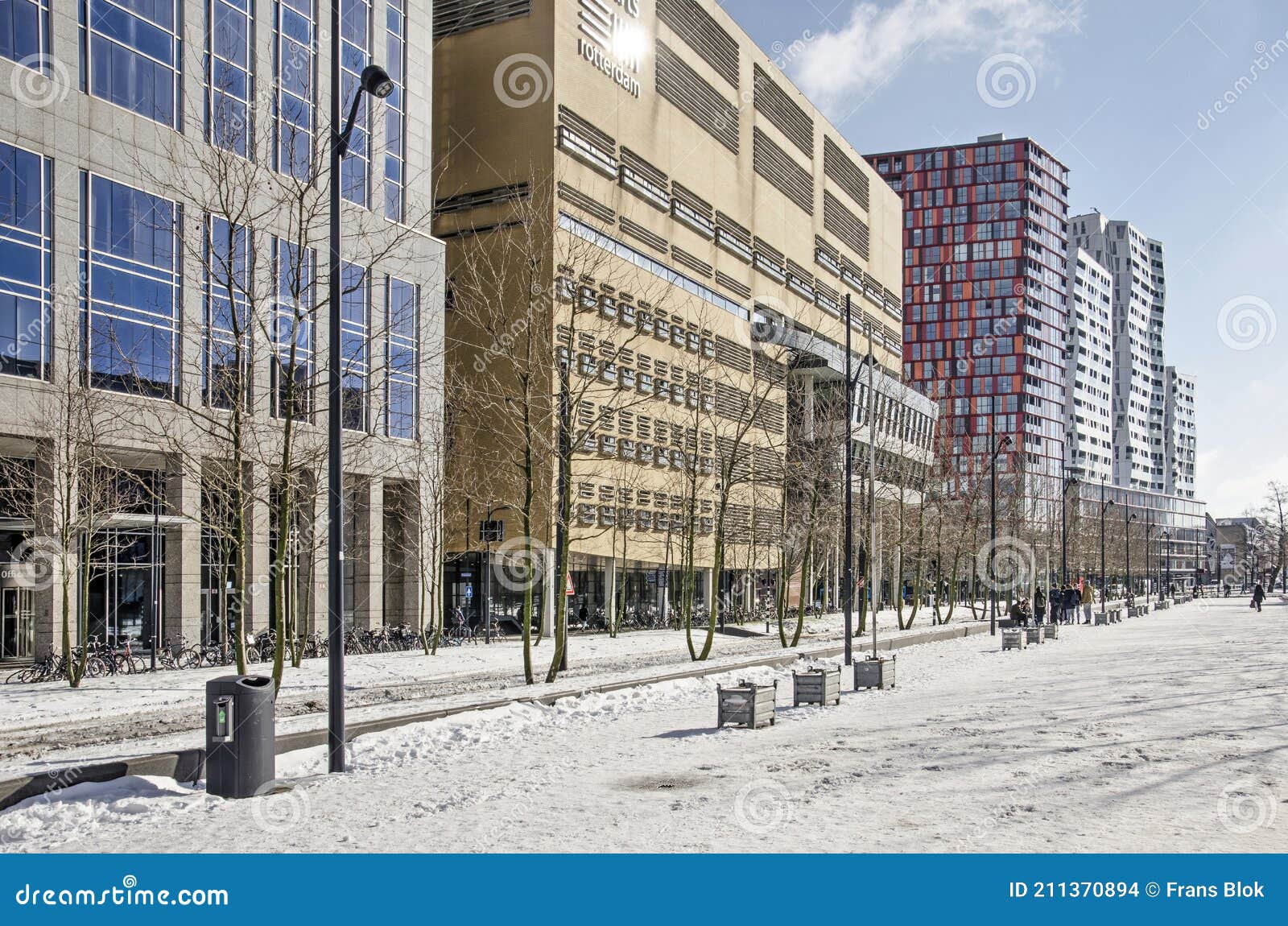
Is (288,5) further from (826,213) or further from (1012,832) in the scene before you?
(826,213)

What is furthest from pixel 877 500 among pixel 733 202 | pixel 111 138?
pixel 111 138

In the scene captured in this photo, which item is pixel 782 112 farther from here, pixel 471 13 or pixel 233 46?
pixel 233 46

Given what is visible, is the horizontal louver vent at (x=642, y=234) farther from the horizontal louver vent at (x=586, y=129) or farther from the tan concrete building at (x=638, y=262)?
the horizontal louver vent at (x=586, y=129)

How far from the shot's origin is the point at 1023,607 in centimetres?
4900

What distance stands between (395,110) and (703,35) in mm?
24698

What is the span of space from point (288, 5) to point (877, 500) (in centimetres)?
3537

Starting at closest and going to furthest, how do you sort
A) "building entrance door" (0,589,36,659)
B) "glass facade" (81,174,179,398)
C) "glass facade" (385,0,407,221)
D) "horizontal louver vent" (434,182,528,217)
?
1. "glass facade" (81,174,179,398)
2. "building entrance door" (0,589,36,659)
3. "glass facade" (385,0,407,221)
4. "horizontal louver vent" (434,182,528,217)

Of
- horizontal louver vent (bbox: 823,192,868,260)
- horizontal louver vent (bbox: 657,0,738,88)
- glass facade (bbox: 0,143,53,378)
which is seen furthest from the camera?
horizontal louver vent (bbox: 823,192,868,260)

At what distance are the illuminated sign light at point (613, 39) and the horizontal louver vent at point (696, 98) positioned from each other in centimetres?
244

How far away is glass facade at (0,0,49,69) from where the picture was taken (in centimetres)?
2839

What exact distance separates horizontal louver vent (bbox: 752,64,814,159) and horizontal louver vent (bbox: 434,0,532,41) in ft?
73.0

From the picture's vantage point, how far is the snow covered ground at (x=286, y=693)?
15.3 meters

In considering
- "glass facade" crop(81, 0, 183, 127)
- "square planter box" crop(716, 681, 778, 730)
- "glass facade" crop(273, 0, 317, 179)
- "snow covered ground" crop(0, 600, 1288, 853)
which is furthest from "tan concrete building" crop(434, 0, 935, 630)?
"snow covered ground" crop(0, 600, 1288, 853)

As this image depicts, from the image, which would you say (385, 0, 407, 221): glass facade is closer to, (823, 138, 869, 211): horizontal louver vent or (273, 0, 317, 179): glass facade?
(273, 0, 317, 179): glass facade
